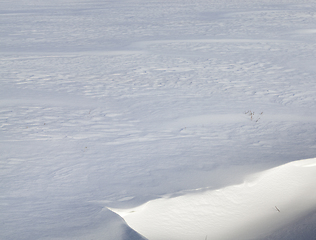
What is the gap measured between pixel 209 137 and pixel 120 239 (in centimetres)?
195

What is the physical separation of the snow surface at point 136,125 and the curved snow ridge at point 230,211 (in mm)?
76

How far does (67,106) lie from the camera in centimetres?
503

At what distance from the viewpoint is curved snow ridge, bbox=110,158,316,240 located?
2551 millimetres

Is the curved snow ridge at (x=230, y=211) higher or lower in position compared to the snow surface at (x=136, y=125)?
lower

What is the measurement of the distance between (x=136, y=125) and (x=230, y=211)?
188 centimetres

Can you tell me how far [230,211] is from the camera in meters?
2.79

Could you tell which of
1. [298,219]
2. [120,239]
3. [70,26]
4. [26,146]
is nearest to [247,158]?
[298,219]

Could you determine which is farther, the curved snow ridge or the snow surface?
the snow surface

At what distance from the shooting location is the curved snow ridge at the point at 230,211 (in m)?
2.55

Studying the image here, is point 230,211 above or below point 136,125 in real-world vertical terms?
below

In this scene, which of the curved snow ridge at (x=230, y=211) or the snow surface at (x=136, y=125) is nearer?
the curved snow ridge at (x=230, y=211)

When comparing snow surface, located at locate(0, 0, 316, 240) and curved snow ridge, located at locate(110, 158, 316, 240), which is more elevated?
snow surface, located at locate(0, 0, 316, 240)

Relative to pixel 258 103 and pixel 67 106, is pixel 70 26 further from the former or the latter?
pixel 258 103

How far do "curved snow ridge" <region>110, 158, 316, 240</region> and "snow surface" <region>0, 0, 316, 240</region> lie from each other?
0.08m
